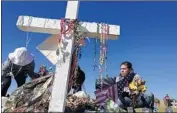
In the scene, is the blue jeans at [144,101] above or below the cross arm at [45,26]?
below

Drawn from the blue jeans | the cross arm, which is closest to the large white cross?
the cross arm

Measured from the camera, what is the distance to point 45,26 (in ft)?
20.0

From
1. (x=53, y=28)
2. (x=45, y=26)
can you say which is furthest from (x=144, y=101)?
(x=45, y=26)

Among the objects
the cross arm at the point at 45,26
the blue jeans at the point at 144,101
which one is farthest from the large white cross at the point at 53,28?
the blue jeans at the point at 144,101

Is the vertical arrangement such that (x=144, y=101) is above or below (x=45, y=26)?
below

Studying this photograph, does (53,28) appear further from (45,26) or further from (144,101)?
(144,101)

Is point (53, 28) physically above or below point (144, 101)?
above

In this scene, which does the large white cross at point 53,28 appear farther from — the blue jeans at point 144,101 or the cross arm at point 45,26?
the blue jeans at point 144,101

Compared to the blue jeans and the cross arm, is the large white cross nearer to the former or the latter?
the cross arm

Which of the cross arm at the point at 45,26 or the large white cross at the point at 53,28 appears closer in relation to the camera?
the large white cross at the point at 53,28

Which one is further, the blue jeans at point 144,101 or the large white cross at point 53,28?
the blue jeans at point 144,101

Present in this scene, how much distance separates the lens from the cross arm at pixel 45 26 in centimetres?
609

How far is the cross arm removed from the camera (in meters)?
6.09

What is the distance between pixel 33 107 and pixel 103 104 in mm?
1068
